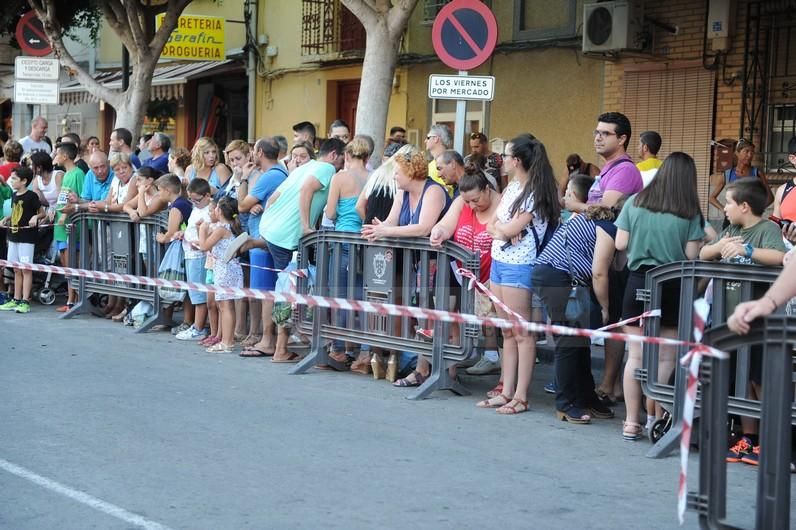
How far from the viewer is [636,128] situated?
17.3 m

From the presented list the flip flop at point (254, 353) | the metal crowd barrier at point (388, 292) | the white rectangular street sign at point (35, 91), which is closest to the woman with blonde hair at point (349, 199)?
the metal crowd barrier at point (388, 292)

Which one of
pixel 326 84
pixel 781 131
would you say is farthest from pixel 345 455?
pixel 326 84

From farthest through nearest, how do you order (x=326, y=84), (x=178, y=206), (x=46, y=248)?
(x=326, y=84), (x=46, y=248), (x=178, y=206)

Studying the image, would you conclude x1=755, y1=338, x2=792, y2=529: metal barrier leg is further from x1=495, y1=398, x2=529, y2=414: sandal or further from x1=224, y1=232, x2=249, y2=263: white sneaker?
x1=224, y1=232, x2=249, y2=263: white sneaker

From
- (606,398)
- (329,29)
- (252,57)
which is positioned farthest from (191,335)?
(252,57)

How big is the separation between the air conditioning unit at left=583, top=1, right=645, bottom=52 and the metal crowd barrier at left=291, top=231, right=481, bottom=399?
Answer: 7600mm

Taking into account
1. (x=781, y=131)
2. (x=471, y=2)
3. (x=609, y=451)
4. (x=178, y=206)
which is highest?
(x=471, y=2)

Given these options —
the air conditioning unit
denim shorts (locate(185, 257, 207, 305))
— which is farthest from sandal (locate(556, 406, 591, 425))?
the air conditioning unit

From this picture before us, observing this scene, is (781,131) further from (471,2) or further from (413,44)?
(413,44)

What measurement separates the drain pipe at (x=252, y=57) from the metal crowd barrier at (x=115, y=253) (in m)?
12.1

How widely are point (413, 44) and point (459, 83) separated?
10.2 meters

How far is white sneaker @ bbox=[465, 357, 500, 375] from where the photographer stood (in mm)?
10477

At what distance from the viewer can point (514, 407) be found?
870 centimetres

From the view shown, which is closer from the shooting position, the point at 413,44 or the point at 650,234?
the point at 650,234
